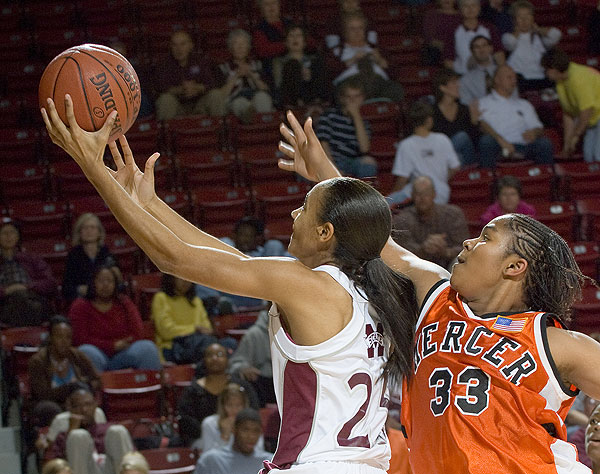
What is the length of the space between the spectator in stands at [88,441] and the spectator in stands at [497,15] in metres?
5.98

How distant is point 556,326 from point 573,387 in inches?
6.9

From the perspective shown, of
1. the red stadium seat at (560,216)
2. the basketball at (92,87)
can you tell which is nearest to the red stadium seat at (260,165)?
the red stadium seat at (560,216)

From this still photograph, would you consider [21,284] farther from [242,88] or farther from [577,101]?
[577,101]

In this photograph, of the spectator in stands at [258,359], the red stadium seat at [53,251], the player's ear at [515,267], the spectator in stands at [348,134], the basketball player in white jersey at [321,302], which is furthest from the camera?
the spectator in stands at [348,134]

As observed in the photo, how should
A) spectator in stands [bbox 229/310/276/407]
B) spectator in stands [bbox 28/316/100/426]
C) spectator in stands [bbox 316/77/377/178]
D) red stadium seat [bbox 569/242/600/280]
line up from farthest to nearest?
spectator in stands [bbox 316/77/377/178]
red stadium seat [bbox 569/242/600/280]
spectator in stands [bbox 229/310/276/407]
spectator in stands [bbox 28/316/100/426]

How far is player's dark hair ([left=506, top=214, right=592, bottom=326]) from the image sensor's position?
2.74 metres

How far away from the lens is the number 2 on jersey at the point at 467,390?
264cm

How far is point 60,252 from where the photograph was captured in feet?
25.7

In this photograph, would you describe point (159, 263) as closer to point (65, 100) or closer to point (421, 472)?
point (65, 100)

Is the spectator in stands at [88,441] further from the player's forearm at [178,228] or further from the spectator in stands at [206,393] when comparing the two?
the player's forearm at [178,228]

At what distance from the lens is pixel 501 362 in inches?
104

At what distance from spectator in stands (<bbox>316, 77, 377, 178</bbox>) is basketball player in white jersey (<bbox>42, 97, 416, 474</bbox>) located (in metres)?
5.41

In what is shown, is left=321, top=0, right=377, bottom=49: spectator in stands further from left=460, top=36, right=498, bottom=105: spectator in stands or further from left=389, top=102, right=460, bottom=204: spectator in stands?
left=389, top=102, right=460, bottom=204: spectator in stands

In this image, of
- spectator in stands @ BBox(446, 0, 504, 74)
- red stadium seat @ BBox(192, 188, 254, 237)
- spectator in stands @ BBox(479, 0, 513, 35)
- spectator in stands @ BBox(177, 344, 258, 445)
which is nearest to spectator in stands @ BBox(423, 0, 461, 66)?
spectator in stands @ BBox(446, 0, 504, 74)
